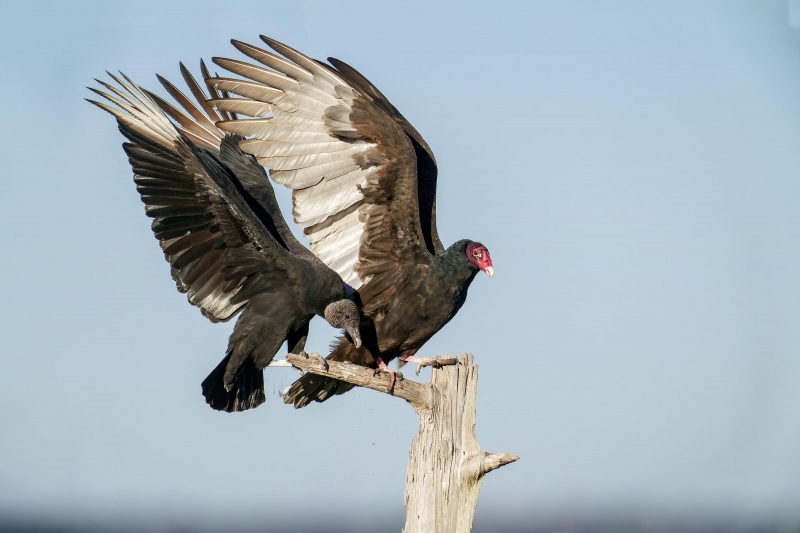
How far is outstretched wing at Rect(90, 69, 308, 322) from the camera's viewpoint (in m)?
5.00

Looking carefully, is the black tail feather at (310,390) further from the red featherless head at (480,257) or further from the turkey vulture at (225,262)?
the red featherless head at (480,257)

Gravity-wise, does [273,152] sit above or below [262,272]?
above

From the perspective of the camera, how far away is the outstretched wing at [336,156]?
5.50m

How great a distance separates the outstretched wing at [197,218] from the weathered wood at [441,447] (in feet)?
2.67

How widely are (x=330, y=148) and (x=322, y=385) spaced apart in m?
1.49

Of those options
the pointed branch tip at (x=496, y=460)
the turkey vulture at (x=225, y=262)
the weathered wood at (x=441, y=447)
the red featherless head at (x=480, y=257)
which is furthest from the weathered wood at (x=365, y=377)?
the red featherless head at (x=480, y=257)

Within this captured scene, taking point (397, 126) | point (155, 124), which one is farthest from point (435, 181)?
point (155, 124)

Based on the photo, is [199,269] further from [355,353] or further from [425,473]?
[425,473]

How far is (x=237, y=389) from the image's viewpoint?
5.34 metres

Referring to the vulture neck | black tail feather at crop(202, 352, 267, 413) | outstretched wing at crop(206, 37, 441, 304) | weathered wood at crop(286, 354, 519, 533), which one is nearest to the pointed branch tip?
weathered wood at crop(286, 354, 519, 533)

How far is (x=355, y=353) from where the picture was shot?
540cm

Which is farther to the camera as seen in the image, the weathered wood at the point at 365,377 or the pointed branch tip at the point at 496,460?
the weathered wood at the point at 365,377

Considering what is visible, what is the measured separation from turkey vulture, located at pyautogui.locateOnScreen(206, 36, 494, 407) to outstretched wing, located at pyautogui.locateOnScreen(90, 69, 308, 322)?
0.54 m

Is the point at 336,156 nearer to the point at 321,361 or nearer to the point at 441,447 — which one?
the point at 321,361
